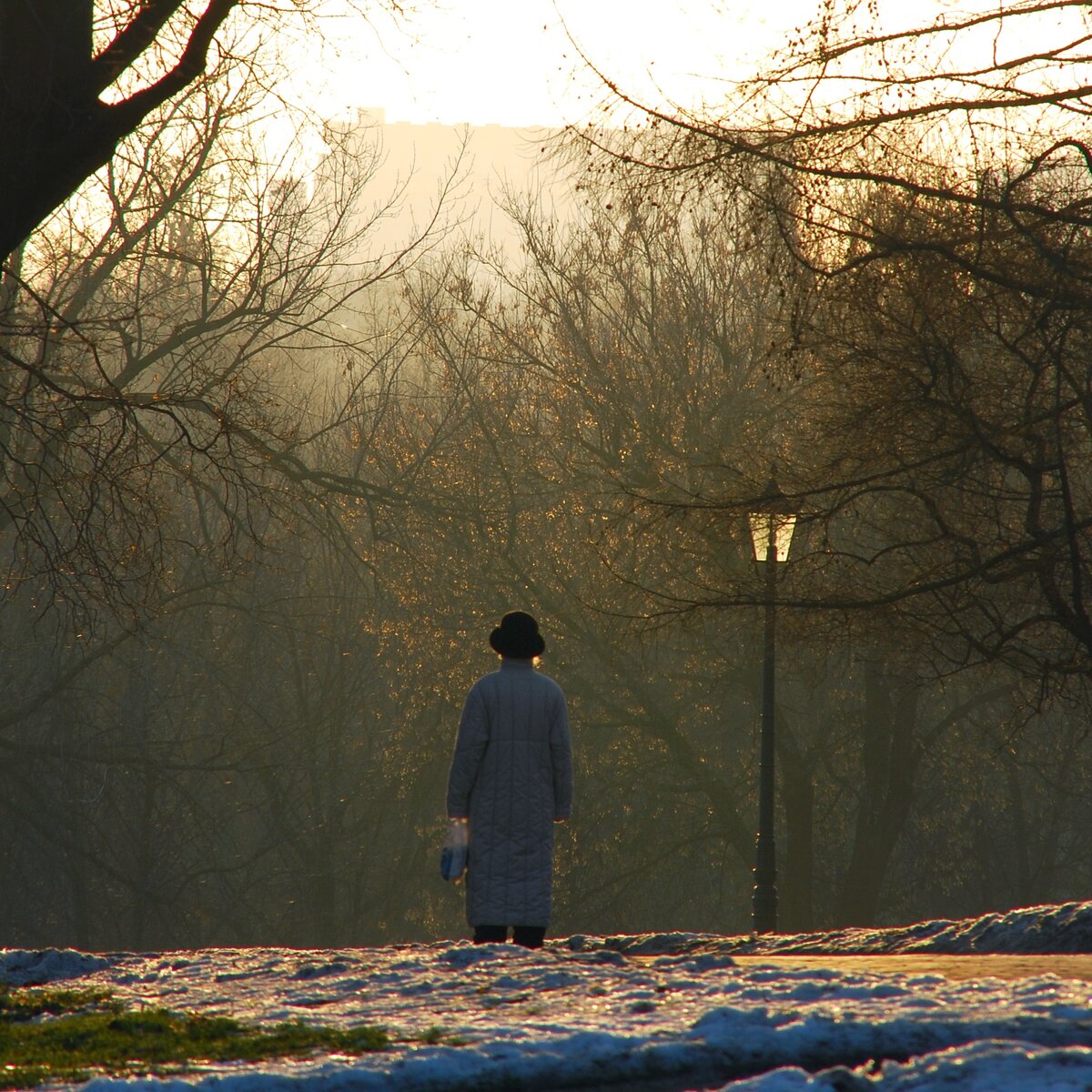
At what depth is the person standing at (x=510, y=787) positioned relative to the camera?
6.93m

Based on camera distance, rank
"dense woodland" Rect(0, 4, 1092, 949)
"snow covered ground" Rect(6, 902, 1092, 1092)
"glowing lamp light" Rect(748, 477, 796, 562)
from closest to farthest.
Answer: "snow covered ground" Rect(6, 902, 1092, 1092), "dense woodland" Rect(0, 4, 1092, 949), "glowing lamp light" Rect(748, 477, 796, 562)

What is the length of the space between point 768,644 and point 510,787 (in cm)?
603

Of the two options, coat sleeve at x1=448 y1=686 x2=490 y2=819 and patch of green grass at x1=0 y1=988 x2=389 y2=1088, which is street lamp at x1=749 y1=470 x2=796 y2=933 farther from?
patch of green grass at x1=0 y1=988 x2=389 y2=1088

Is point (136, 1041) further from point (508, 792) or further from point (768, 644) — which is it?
point (768, 644)

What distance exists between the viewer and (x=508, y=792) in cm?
697

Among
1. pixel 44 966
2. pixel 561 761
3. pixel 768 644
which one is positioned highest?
pixel 768 644

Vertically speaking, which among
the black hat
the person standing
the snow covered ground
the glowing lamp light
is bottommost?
the snow covered ground

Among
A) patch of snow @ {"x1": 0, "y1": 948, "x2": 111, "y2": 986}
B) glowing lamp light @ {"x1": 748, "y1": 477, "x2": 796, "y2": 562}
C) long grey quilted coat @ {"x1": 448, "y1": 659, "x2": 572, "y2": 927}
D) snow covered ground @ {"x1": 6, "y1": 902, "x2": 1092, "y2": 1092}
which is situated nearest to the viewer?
snow covered ground @ {"x1": 6, "y1": 902, "x2": 1092, "y2": 1092}

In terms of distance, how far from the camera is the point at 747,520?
12.4 meters

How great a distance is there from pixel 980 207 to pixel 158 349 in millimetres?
10038

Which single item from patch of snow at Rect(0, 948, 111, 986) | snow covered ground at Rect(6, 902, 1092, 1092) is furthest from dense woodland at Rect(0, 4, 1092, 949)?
snow covered ground at Rect(6, 902, 1092, 1092)

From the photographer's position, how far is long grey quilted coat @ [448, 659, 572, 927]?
22.7ft

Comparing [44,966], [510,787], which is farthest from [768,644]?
[44,966]

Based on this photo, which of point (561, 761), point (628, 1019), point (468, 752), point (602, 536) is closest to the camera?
point (628, 1019)
